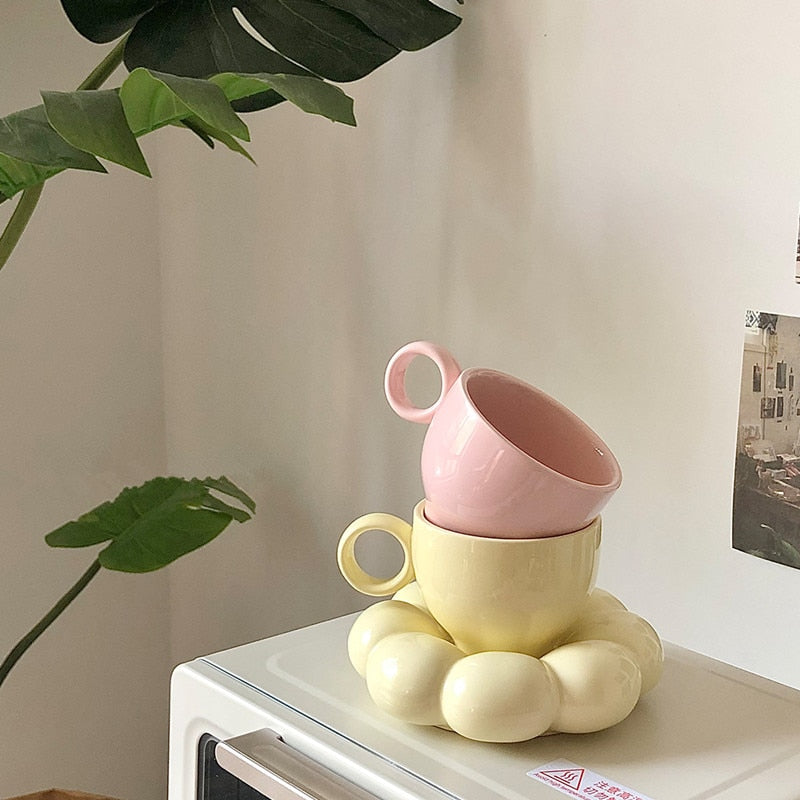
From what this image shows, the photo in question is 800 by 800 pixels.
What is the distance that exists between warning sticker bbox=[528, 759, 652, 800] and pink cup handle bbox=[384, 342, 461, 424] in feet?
0.80

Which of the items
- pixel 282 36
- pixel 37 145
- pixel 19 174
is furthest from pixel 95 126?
pixel 282 36

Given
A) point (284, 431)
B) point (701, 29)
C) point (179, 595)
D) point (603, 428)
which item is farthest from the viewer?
point (179, 595)

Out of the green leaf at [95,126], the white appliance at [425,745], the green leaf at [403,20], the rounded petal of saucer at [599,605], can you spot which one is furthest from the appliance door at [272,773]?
the green leaf at [403,20]

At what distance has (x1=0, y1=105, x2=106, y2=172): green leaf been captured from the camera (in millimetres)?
820

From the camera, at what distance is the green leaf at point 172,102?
2.53 ft

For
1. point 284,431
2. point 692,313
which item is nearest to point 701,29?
point 692,313

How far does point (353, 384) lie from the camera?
54.8 inches

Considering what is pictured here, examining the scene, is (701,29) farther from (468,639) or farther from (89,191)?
(89,191)

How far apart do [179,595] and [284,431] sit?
0.37 m

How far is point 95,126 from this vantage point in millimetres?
763

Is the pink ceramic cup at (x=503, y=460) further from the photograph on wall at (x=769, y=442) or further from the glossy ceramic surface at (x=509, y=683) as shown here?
the photograph on wall at (x=769, y=442)

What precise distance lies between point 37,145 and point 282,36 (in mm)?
402

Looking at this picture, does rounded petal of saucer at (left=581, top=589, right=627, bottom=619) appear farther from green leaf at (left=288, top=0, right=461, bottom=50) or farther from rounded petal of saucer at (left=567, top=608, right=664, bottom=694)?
green leaf at (left=288, top=0, right=461, bottom=50)

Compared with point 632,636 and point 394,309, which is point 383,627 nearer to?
point 632,636
